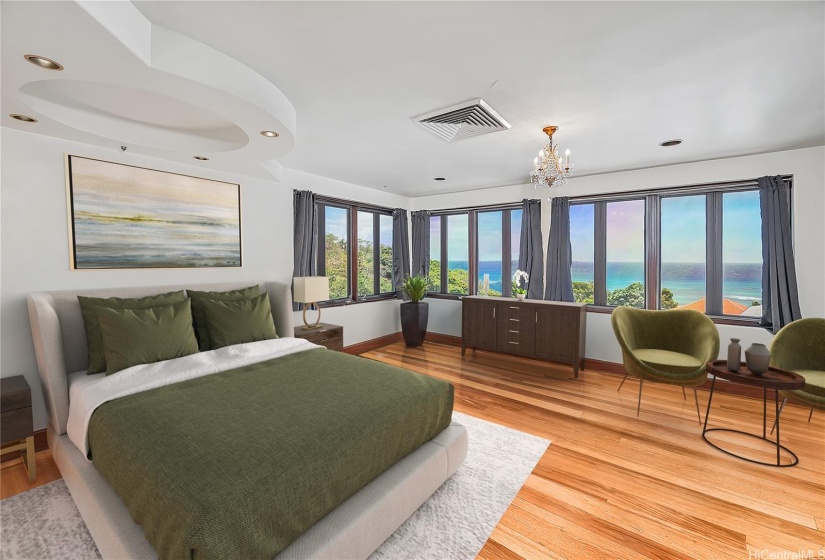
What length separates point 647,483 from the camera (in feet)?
7.85

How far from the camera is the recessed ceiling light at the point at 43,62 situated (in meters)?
1.66

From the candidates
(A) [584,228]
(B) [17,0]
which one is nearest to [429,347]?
(A) [584,228]

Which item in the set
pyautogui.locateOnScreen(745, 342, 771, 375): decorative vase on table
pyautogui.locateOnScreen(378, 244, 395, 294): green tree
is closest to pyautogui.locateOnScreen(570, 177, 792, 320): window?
pyautogui.locateOnScreen(745, 342, 771, 375): decorative vase on table

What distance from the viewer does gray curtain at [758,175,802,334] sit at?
3.67m

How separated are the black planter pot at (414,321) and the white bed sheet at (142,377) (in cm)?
285

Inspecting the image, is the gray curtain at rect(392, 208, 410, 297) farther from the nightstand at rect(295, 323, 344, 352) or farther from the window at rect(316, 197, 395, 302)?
the nightstand at rect(295, 323, 344, 352)

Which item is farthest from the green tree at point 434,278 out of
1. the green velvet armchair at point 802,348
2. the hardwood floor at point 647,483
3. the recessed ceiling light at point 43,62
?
the recessed ceiling light at point 43,62

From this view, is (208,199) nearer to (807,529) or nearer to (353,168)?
(353,168)

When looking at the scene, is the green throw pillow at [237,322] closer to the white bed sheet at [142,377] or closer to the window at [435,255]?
the white bed sheet at [142,377]

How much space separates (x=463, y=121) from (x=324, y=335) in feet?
9.05

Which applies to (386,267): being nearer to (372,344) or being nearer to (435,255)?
(435,255)

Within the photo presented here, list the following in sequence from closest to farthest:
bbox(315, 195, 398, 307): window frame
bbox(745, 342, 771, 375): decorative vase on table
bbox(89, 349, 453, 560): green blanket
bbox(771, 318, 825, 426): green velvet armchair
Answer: bbox(89, 349, 453, 560): green blanket → bbox(745, 342, 771, 375): decorative vase on table → bbox(771, 318, 825, 426): green velvet armchair → bbox(315, 195, 398, 307): window frame

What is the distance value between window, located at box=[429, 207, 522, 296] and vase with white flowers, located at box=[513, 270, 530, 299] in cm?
44

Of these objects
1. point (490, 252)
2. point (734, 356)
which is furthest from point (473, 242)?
point (734, 356)
